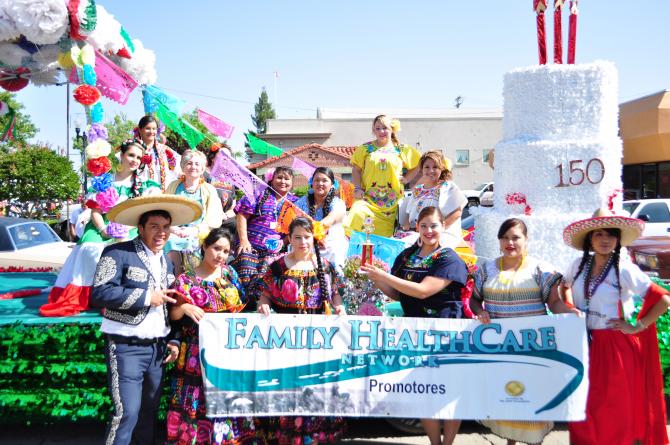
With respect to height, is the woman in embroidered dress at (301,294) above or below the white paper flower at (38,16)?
below

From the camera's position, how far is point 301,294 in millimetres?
3639

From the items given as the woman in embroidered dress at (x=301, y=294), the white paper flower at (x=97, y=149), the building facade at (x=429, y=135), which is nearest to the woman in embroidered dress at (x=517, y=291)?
the woman in embroidered dress at (x=301, y=294)

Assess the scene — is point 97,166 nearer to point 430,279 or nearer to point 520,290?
point 430,279

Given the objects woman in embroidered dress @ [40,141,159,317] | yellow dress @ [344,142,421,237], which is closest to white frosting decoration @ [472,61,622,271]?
yellow dress @ [344,142,421,237]

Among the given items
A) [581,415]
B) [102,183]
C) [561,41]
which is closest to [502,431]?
[581,415]

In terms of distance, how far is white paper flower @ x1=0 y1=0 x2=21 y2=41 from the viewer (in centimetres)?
475

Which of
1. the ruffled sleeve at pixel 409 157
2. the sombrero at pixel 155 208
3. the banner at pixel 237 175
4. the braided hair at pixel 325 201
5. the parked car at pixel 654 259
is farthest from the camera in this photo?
the parked car at pixel 654 259

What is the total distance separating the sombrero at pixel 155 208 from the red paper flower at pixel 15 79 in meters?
3.25

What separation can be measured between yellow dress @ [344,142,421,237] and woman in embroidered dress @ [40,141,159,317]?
2.11m

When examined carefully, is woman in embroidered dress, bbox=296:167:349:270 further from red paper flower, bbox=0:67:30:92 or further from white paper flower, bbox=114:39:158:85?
red paper flower, bbox=0:67:30:92

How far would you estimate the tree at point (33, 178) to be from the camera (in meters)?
21.1

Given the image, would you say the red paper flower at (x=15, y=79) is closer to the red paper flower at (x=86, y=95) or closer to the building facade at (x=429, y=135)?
the red paper flower at (x=86, y=95)

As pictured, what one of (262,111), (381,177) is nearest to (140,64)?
(381,177)

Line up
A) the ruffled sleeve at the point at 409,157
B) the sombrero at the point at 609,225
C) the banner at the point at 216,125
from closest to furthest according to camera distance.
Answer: the sombrero at the point at 609,225 → the ruffled sleeve at the point at 409,157 → the banner at the point at 216,125
